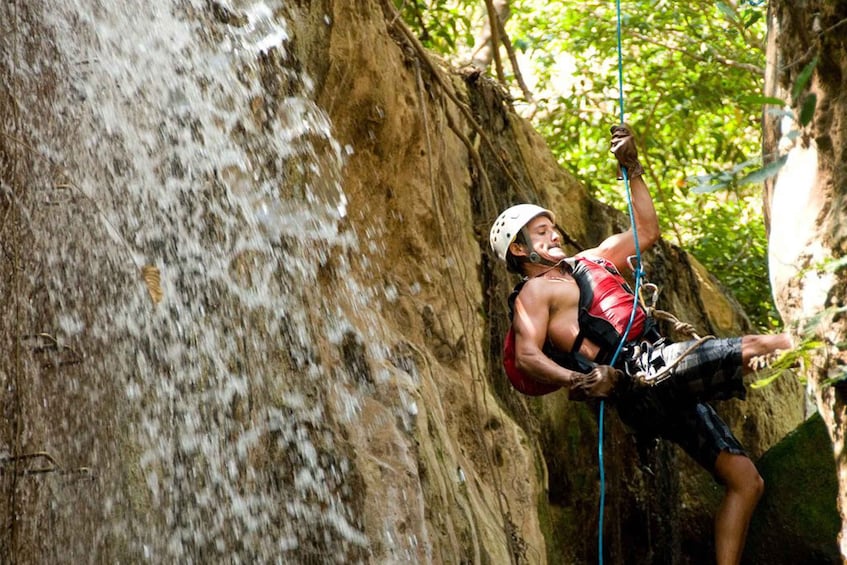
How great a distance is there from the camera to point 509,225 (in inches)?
223

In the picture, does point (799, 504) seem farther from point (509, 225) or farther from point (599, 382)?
point (509, 225)

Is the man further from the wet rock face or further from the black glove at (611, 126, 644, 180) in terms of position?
the wet rock face

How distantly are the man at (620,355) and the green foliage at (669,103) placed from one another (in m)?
3.65

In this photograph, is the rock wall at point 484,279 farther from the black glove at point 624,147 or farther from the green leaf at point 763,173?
the green leaf at point 763,173

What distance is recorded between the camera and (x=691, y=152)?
1097 centimetres

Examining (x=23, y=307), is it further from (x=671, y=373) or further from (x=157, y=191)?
(x=671, y=373)

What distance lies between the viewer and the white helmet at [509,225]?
564 centimetres

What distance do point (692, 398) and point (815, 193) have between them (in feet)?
4.80

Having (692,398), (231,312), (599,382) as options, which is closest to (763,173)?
(599,382)

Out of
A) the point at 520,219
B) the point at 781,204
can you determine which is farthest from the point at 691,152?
the point at 781,204

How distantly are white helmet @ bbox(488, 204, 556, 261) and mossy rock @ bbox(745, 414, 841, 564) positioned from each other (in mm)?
2079

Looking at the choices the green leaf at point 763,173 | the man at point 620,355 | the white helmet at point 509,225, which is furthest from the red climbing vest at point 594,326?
the green leaf at point 763,173

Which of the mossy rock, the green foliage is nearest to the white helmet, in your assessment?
the mossy rock

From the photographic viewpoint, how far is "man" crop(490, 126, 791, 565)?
507 cm
